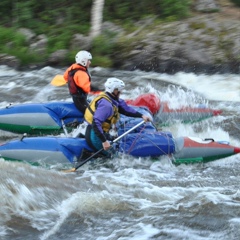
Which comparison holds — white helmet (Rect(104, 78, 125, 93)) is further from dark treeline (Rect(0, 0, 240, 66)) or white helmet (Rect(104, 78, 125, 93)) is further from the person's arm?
dark treeline (Rect(0, 0, 240, 66))

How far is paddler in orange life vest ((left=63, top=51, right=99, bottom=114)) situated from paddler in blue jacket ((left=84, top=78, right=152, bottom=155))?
114 cm

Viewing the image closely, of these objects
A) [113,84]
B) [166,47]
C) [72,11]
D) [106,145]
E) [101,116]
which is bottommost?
[166,47]

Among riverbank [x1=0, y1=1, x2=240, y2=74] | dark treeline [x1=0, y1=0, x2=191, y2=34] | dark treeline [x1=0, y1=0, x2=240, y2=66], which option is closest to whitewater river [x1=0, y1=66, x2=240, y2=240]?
riverbank [x1=0, y1=1, x2=240, y2=74]

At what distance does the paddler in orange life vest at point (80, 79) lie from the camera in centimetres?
886

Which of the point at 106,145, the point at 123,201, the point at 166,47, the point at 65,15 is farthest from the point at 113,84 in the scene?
the point at 65,15

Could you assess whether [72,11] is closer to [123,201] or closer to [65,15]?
[65,15]

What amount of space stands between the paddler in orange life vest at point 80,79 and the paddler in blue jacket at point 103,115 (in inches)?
44.8

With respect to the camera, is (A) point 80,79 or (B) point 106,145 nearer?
(B) point 106,145

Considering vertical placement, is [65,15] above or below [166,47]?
above

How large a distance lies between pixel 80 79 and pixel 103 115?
1621 mm

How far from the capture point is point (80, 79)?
29.1 feet

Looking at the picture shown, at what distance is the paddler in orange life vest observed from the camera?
886cm

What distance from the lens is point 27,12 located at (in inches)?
668

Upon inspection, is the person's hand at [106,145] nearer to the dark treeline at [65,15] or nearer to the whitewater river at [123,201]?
the whitewater river at [123,201]
